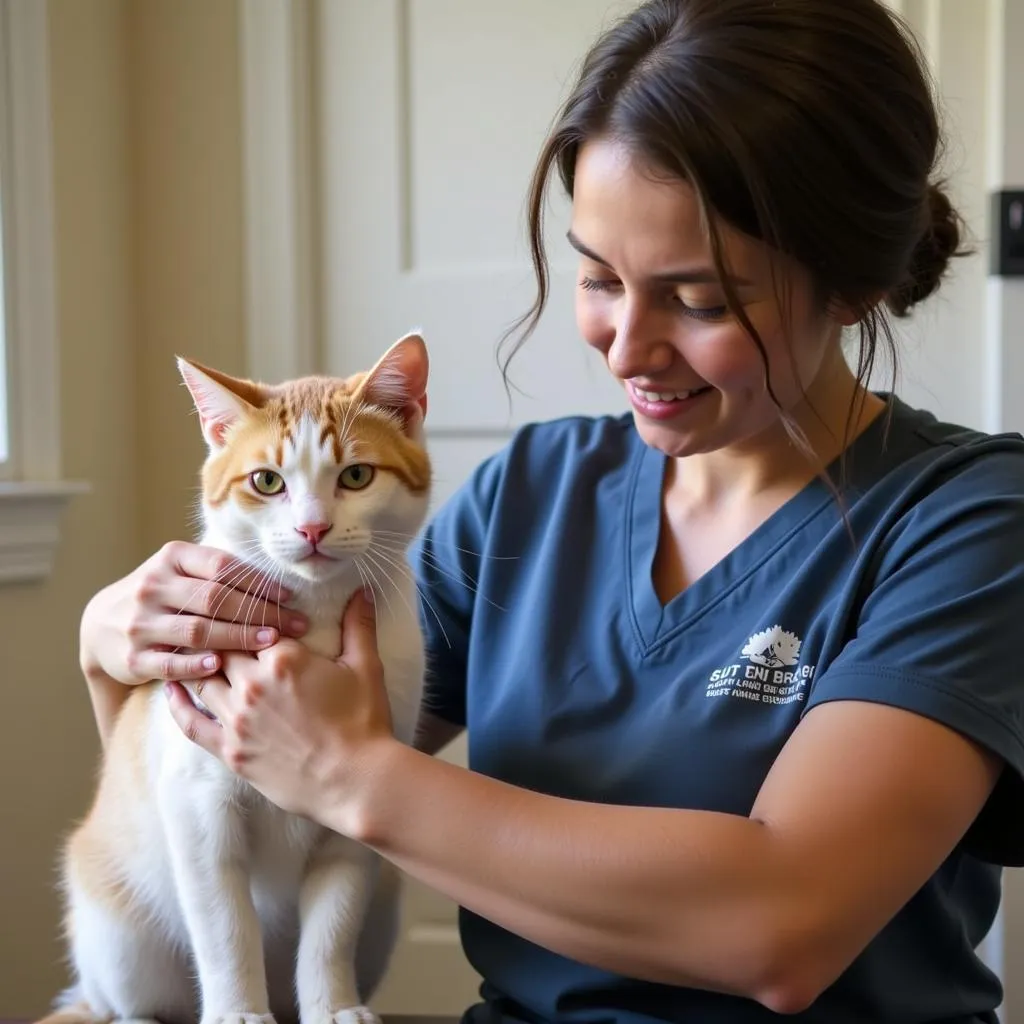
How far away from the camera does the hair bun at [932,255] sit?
1039mm

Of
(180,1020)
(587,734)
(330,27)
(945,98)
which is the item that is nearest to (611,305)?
(587,734)

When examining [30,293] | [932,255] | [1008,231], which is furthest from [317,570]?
[1008,231]

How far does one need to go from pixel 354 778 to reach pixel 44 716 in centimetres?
92

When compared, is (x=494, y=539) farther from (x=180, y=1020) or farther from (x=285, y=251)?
(x=285, y=251)

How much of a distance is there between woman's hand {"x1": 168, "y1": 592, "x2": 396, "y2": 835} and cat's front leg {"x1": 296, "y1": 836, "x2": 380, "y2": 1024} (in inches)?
5.0

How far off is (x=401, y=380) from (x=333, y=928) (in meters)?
0.46

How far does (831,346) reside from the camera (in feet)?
3.32

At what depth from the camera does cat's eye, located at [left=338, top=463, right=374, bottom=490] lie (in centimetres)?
94

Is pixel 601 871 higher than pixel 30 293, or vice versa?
pixel 30 293

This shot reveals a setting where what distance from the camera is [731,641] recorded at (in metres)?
0.95

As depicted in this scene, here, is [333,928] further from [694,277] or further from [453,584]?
[694,277]

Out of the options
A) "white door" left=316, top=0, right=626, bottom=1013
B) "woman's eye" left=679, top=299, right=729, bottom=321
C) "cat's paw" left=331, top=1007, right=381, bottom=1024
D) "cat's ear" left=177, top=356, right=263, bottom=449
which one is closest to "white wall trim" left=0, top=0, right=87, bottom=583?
"white door" left=316, top=0, right=626, bottom=1013

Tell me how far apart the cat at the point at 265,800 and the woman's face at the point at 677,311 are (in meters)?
0.19

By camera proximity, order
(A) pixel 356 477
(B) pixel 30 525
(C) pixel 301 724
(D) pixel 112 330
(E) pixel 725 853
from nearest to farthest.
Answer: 1. (E) pixel 725 853
2. (C) pixel 301 724
3. (A) pixel 356 477
4. (B) pixel 30 525
5. (D) pixel 112 330
